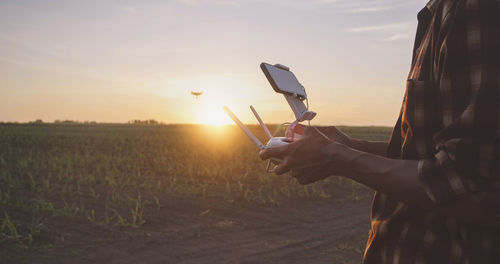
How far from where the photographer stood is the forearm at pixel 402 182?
3.89ft

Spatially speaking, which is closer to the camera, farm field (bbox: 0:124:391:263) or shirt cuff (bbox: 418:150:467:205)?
shirt cuff (bbox: 418:150:467:205)

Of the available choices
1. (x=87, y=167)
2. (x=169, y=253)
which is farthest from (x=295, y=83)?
(x=87, y=167)

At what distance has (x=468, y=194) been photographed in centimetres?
116

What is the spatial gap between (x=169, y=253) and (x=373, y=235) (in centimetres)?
415

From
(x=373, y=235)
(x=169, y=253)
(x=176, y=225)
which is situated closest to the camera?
(x=373, y=235)

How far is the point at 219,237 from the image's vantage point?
588 centimetres

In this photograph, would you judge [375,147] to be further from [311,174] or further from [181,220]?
[181,220]

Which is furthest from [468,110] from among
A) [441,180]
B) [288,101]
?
[288,101]

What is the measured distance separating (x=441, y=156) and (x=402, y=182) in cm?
13

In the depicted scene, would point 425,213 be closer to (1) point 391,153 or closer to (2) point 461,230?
(2) point 461,230

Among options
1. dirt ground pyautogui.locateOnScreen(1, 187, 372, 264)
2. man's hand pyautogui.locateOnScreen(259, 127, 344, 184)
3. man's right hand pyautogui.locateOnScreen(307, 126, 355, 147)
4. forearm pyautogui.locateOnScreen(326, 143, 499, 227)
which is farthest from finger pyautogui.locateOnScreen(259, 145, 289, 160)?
dirt ground pyautogui.locateOnScreen(1, 187, 372, 264)

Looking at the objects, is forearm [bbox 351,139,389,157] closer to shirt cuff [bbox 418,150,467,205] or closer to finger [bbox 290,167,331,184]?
finger [bbox 290,167,331,184]

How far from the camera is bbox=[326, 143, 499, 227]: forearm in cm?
119

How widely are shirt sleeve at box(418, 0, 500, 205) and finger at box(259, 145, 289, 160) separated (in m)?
0.40
